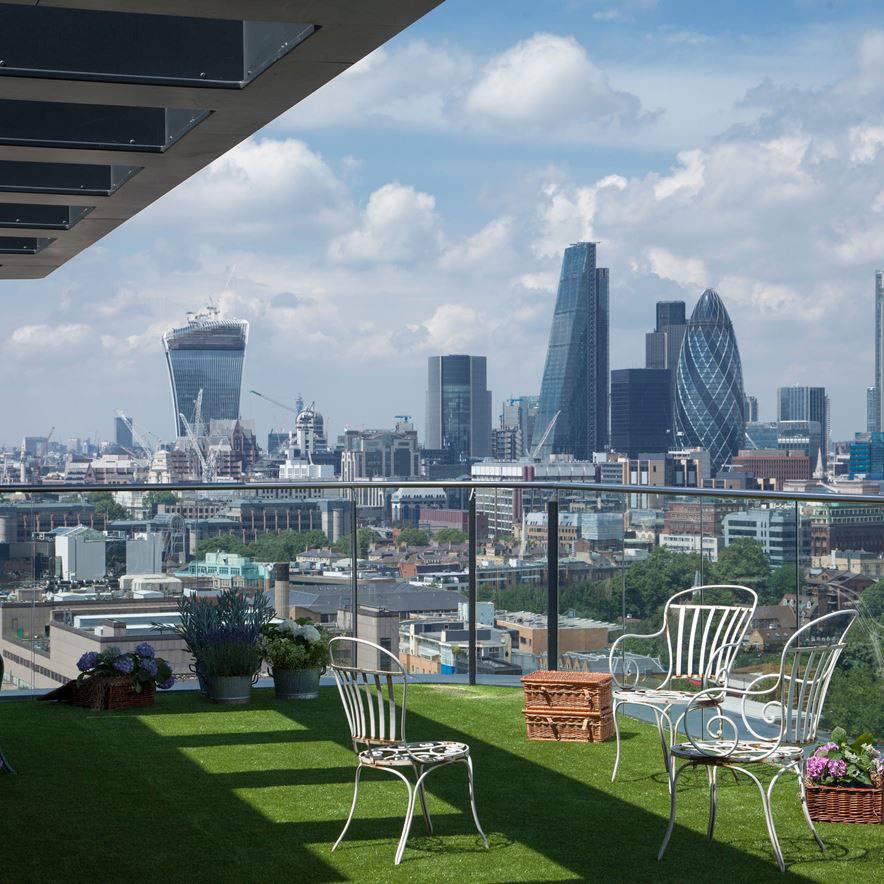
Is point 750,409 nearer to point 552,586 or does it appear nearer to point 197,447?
point 197,447

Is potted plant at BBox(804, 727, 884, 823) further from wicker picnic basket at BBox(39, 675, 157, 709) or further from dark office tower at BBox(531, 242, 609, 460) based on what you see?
dark office tower at BBox(531, 242, 609, 460)

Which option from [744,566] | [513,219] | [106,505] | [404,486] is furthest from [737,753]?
[513,219]

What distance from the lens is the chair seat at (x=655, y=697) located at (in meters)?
5.22

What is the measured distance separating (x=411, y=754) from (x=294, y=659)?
135 inches

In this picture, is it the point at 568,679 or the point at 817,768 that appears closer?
the point at 817,768

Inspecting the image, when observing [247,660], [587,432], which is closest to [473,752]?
[247,660]

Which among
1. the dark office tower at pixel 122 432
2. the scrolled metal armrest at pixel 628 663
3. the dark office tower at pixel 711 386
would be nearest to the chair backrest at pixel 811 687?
the scrolled metal armrest at pixel 628 663

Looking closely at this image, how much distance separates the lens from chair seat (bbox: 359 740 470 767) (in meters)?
4.22

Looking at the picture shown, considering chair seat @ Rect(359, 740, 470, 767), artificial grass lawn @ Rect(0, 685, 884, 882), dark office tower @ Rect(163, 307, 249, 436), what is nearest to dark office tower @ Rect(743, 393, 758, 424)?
dark office tower @ Rect(163, 307, 249, 436)

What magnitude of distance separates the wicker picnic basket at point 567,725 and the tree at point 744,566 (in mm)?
941

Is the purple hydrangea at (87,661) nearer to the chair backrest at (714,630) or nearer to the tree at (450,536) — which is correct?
the tree at (450,536)

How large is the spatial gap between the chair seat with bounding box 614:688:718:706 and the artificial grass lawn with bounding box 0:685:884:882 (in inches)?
15.4

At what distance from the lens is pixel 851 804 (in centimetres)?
476

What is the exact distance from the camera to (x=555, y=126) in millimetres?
80625
